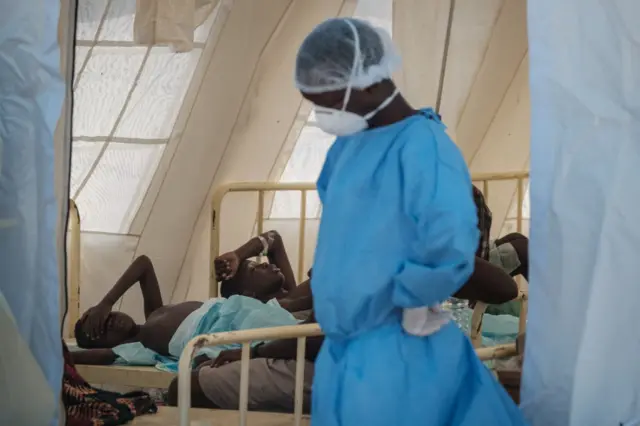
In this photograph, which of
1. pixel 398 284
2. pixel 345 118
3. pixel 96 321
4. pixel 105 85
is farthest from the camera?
pixel 105 85

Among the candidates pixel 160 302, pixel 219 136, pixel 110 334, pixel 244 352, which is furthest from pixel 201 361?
pixel 219 136

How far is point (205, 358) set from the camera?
2.64m

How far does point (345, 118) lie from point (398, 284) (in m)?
0.31

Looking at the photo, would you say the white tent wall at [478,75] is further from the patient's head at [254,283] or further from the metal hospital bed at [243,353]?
the patient's head at [254,283]

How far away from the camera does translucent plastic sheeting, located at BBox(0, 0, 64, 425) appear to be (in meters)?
1.67

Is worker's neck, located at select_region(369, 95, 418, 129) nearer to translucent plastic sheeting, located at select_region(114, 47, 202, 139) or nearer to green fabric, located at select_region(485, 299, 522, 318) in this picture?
green fabric, located at select_region(485, 299, 522, 318)

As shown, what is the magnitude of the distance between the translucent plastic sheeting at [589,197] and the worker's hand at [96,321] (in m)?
1.80

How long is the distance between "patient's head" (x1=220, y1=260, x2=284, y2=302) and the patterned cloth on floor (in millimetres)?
771

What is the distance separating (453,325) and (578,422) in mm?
254

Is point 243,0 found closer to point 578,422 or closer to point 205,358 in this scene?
point 205,358

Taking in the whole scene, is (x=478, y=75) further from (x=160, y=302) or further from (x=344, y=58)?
(x=344, y=58)

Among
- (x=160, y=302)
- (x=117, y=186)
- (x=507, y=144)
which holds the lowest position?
(x=160, y=302)

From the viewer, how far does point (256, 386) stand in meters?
2.31

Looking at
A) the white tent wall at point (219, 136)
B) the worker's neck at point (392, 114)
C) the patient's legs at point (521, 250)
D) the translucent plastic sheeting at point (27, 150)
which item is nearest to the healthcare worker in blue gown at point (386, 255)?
the worker's neck at point (392, 114)
